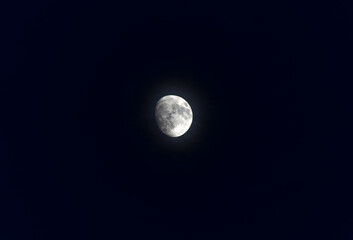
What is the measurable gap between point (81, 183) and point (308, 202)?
1076 inches

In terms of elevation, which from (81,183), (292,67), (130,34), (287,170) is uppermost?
(130,34)

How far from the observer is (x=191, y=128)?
35438 mm

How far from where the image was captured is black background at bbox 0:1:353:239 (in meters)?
33.7

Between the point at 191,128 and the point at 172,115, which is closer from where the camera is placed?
the point at 172,115

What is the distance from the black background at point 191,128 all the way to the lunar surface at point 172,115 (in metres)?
1.78

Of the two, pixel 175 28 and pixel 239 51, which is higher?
pixel 175 28

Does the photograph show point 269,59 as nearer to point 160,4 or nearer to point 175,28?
point 175,28

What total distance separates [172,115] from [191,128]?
3.54 metres

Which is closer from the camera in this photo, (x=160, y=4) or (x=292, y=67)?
(x=292, y=67)

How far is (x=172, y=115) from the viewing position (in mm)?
33312

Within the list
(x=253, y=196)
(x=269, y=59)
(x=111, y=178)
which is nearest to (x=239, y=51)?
(x=269, y=59)

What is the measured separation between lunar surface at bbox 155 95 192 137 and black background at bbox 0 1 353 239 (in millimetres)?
1780

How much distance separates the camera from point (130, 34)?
38.0 meters

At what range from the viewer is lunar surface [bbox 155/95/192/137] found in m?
33.4
